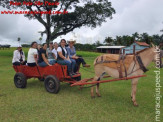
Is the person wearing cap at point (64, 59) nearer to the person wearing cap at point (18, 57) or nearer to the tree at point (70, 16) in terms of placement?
the person wearing cap at point (18, 57)

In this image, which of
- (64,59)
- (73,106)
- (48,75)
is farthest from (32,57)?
(73,106)

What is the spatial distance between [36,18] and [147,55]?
68.6 ft

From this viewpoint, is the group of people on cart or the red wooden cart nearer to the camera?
the red wooden cart

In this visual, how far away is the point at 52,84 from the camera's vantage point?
6121 mm

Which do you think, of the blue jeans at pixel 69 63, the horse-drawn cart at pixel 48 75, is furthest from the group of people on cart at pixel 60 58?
the horse-drawn cart at pixel 48 75

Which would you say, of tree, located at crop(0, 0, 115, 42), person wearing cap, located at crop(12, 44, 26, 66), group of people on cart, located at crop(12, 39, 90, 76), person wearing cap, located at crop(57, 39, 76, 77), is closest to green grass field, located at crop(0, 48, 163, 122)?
person wearing cap, located at crop(57, 39, 76, 77)

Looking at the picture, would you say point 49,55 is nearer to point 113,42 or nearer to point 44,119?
point 44,119

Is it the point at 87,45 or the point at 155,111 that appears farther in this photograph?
the point at 87,45

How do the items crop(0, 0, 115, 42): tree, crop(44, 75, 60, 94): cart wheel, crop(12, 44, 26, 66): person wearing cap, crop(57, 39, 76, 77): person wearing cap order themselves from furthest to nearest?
crop(0, 0, 115, 42): tree, crop(12, 44, 26, 66): person wearing cap, crop(57, 39, 76, 77): person wearing cap, crop(44, 75, 60, 94): cart wheel

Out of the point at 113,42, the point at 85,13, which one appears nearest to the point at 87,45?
the point at 113,42

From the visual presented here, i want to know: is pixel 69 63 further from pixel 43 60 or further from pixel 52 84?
pixel 43 60

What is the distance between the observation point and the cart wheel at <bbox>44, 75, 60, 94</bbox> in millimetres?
5953

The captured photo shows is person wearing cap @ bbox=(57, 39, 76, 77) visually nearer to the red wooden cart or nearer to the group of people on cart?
the group of people on cart

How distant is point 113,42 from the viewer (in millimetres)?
76188
